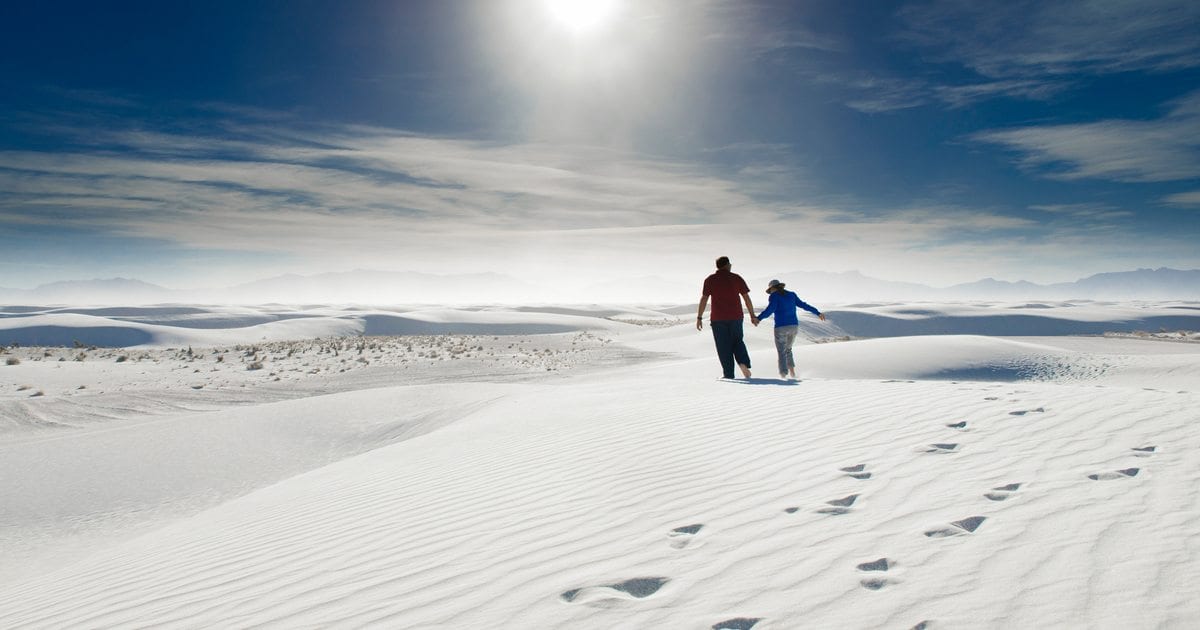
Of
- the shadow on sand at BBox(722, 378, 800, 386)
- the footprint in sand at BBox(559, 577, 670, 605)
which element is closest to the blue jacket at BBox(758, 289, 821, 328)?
the shadow on sand at BBox(722, 378, 800, 386)

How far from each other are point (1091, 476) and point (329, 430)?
1031cm

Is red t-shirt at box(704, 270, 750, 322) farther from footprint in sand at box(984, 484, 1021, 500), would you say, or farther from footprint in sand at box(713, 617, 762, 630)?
footprint in sand at box(713, 617, 762, 630)

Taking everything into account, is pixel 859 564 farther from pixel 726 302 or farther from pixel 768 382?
pixel 726 302

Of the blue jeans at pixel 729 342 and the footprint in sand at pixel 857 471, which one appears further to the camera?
the blue jeans at pixel 729 342

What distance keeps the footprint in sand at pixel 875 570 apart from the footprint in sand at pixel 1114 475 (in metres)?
1.96

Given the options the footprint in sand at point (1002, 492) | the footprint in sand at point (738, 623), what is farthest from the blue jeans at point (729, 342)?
the footprint in sand at point (738, 623)

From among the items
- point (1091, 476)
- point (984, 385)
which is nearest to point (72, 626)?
point (1091, 476)

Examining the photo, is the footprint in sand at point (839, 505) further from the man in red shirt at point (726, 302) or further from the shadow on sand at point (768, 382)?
the man in red shirt at point (726, 302)

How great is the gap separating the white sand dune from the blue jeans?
1.84 m

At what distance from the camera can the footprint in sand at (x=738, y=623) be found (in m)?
2.30

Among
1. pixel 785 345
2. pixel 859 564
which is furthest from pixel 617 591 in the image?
pixel 785 345

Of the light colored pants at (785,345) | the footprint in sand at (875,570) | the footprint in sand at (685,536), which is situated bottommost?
the footprint in sand at (685,536)

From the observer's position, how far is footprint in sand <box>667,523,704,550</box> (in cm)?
315

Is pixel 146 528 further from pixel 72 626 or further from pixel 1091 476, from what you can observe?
pixel 1091 476
